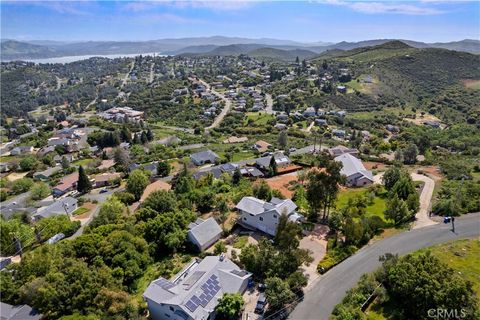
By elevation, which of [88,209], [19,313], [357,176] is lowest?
[88,209]

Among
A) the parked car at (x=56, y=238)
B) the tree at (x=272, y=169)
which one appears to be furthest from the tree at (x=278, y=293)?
the tree at (x=272, y=169)

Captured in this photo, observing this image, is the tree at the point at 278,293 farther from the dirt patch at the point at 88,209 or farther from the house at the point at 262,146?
the house at the point at 262,146

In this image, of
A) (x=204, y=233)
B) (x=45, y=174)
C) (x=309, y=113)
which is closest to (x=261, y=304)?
(x=204, y=233)

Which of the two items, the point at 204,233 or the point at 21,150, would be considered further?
the point at 21,150

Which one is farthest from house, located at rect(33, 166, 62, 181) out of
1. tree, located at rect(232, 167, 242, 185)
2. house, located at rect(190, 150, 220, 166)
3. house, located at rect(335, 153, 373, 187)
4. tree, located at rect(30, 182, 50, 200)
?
house, located at rect(335, 153, 373, 187)

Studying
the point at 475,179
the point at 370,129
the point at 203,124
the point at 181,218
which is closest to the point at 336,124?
the point at 370,129

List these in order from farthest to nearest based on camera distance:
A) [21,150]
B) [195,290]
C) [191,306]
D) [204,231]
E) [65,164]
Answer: [21,150]
[65,164]
[204,231]
[195,290]
[191,306]

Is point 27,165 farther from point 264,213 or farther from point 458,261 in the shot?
point 458,261
